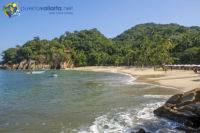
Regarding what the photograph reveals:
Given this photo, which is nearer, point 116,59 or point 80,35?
point 116,59

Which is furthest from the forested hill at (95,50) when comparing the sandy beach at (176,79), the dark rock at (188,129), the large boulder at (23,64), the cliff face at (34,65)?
the dark rock at (188,129)

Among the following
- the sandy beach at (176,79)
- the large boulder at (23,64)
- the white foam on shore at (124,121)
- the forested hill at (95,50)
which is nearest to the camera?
the white foam on shore at (124,121)

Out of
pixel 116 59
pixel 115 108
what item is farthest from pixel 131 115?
pixel 116 59

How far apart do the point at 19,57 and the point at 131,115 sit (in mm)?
122815

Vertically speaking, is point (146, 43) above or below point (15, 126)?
above

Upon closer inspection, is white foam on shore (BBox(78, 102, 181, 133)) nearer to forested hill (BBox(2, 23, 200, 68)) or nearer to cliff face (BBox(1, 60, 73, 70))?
forested hill (BBox(2, 23, 200, 68))

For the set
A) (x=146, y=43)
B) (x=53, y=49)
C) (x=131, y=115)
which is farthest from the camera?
(x=53, y=49)

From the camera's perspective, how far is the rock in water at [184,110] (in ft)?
26.8

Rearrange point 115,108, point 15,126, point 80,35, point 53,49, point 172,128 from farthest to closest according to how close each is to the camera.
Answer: point 80,35 → point 53,49 → point 115,108 → point 15,126 → point 172,128

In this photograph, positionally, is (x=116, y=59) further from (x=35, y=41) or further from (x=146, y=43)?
(x=35, y=41)

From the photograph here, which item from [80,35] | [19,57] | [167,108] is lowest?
[167,108]

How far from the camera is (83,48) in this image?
139875mm

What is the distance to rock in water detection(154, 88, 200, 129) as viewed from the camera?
8.18 metres

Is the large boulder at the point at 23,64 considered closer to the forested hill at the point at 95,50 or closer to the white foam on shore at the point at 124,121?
the forested hill at the point at 95,50
